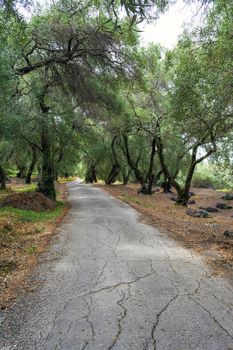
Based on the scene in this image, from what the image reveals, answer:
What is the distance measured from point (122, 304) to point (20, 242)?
5.01 m

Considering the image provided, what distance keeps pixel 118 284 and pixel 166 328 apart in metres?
1.60

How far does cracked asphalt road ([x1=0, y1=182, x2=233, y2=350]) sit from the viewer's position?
3762 mm

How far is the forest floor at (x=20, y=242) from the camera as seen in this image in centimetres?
561

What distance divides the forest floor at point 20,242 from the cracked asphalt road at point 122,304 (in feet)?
1.16

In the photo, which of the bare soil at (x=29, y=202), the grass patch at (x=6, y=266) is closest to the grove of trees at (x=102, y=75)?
the bare soil at (x=29, y=202)

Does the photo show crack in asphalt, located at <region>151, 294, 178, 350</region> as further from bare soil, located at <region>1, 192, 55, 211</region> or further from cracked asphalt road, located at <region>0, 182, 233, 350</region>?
bare soil, located at <region>1, 192, 55, 211</region>

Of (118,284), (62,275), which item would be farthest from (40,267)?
(118,284)

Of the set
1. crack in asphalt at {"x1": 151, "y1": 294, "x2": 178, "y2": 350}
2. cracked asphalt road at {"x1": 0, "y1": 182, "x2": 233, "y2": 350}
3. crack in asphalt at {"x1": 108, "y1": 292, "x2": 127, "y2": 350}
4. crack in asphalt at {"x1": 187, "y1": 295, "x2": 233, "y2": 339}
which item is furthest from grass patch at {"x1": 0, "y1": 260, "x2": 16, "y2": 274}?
crack in asphalt at {"x1": 187, "y1": 295, "x2": 233, "y2": 339}

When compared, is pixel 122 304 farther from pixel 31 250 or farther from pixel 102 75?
pixel 102 75

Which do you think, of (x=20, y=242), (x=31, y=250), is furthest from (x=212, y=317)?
(x=20, y=242)

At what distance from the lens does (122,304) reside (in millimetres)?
4691

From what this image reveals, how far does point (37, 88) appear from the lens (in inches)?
595

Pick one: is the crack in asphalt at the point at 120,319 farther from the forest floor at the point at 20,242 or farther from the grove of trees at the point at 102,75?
the grove of trees at the point at 102,75

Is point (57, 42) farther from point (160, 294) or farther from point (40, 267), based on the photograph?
point (160, 294)
